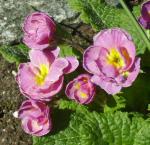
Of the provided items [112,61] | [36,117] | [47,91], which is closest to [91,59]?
[112,61]

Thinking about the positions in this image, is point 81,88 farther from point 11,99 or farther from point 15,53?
point 11,99

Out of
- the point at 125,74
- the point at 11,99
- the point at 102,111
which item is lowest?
the point at 11,99

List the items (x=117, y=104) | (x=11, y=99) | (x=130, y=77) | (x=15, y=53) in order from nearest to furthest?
(x=130, y=77), (x=117, y=104), (x=15, y=53), (x=11, y=99)

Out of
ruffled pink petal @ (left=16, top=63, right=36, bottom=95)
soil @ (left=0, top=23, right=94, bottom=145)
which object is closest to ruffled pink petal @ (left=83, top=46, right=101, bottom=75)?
ruffled pink petal @ (left=16, top=63, right=36, bottom=95)

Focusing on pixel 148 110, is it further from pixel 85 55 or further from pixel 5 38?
pixel 5 38

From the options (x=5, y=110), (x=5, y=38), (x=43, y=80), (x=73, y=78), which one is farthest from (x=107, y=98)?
(x=5, y=38)

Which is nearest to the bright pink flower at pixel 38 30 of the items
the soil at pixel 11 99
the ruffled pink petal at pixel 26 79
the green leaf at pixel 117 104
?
the ruffled pink petal at pixel 26 79

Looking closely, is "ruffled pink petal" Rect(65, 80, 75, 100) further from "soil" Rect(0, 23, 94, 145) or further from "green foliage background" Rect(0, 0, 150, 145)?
"soil" Rect(0, 23, 94, 145)
